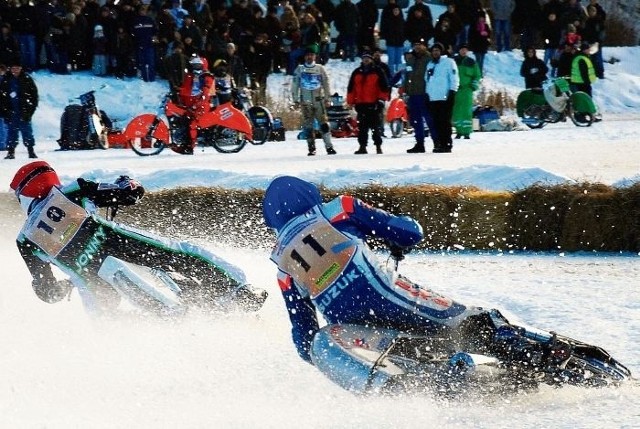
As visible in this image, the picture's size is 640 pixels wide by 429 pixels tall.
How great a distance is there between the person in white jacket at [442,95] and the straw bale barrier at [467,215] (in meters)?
5.48

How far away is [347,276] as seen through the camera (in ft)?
19.7

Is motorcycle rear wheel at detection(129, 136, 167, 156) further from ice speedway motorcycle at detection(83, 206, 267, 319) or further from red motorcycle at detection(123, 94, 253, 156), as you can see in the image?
ice speedway motorcycle at detection(83, 206, 267, 319)

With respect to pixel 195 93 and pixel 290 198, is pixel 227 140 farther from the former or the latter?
pixel 290 198

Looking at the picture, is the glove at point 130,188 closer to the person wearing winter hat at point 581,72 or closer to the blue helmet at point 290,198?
the blue helmet at point 290,198

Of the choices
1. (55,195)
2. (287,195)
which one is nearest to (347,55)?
(55,195)

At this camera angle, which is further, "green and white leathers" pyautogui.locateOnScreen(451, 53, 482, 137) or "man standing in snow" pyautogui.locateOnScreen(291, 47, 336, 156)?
"green and white leathers" pyautogui.locateOnScreen(451, 53, 482, 137)

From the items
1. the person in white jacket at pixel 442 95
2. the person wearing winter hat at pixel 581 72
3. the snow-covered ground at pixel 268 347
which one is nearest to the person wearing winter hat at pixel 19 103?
the snow-covered ground at pixel 268 347

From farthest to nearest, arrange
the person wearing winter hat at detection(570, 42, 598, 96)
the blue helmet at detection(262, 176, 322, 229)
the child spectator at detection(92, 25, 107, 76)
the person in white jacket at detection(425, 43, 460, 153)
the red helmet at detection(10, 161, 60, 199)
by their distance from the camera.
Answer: the child spectator at detection(92, 25, 107, 76)
the person wearing winter hat at detection(570, 42, 598, 96)
the person in white jacket at detection(425, 43, 460, 153)
the red helmet at detection(10, 161, 60, 199)
the blue helmet at detection(262, 176, 322, 229)

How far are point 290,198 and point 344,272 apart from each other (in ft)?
1.64

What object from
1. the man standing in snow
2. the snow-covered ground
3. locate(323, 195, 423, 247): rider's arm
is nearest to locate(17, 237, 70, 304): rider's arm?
the snow-covered ground

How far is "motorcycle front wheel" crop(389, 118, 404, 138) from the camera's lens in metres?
22.3

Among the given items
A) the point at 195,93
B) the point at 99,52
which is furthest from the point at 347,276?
the point at 99,52

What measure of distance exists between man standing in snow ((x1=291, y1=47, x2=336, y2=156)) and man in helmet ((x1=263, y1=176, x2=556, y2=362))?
11739 mm

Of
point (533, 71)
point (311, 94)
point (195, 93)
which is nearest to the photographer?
point (311, 94)
